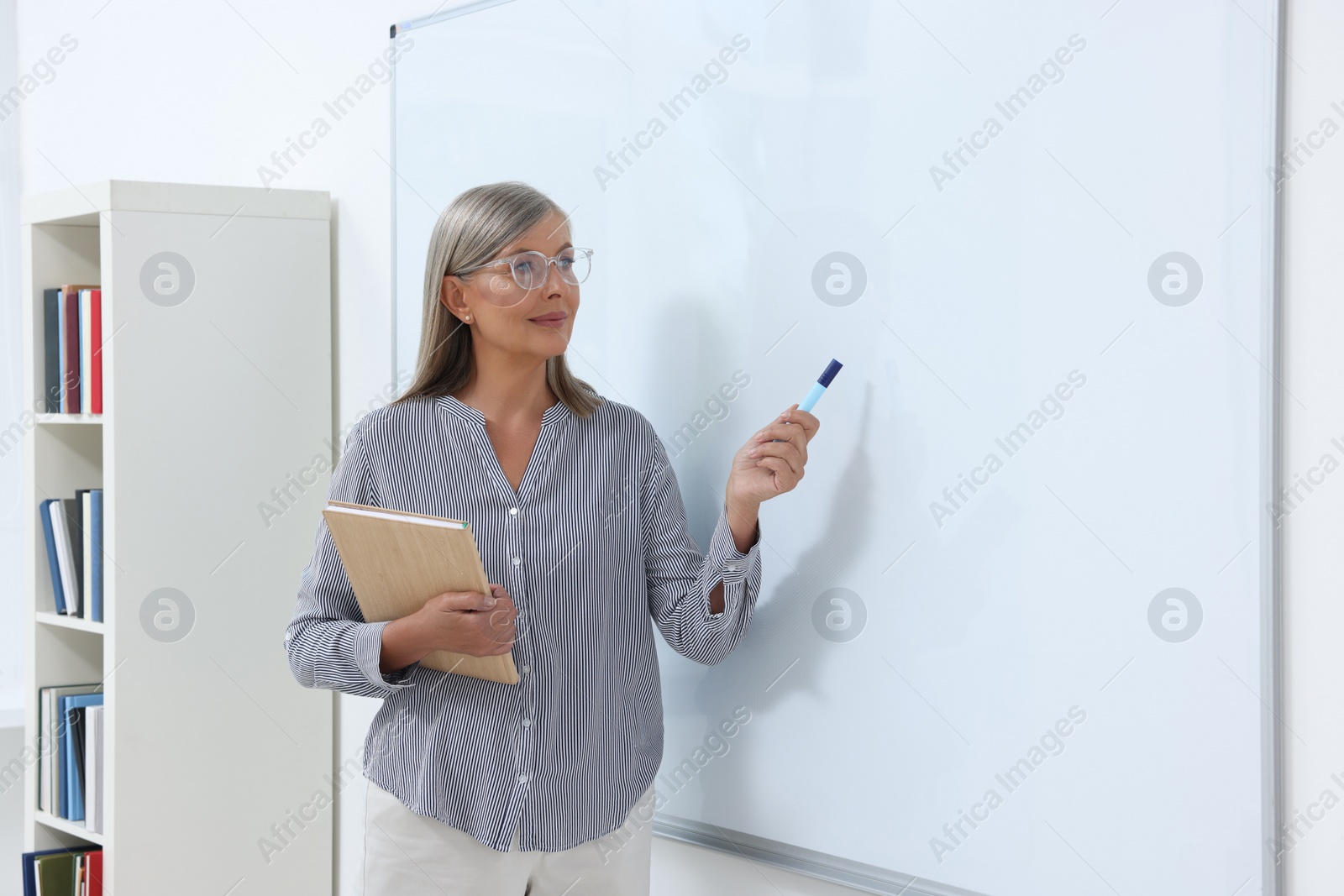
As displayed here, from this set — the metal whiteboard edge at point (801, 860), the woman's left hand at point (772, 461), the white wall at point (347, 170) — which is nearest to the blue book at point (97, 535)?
the white wall at point (347, 170)

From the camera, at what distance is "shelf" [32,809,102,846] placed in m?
2.05

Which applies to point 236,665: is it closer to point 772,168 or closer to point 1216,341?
point 772,168

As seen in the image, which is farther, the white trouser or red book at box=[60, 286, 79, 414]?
red book at box=[60, 286, 79, 414]

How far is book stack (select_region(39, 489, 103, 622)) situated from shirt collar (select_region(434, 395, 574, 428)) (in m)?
1.02

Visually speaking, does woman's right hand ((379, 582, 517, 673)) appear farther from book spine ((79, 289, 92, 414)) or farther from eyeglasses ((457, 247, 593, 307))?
book spine ((79, 289, 92, 414))

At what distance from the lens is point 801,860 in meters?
1.52

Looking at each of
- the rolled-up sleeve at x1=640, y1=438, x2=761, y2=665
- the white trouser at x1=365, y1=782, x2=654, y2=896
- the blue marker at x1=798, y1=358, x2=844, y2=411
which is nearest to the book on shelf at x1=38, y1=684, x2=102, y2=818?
the white trouser at x1=365, y1=782, x2=654, y2=896

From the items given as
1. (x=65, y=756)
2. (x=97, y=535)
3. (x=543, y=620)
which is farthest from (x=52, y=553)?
(x=543, y=620)

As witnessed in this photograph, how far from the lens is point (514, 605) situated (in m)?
→ 1.41

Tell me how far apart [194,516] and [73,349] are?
1.51 feet

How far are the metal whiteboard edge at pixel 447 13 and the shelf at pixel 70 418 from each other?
35.8 inches

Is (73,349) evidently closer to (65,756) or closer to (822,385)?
(65,756)

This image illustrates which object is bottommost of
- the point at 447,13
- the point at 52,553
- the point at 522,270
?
the point at 52,553

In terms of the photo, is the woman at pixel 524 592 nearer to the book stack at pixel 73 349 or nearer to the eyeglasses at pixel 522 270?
the eyeglasses at pixel 522 270
